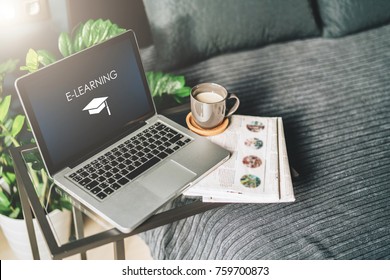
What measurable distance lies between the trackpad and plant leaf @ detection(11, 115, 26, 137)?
464mm

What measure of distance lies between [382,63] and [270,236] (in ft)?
2.95

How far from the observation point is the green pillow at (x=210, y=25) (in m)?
1.42

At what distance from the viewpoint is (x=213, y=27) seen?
1450mm

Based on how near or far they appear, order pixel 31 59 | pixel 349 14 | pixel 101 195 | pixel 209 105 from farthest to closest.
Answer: pixel 349 14
pixel 31 59
pixel 209 105
pixel 101 195

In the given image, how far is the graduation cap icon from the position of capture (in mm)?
945

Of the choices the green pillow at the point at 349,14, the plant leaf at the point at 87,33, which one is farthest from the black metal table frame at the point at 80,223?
the green pillow at the point at 349,14

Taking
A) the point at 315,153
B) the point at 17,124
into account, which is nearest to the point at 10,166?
the point at 17,124

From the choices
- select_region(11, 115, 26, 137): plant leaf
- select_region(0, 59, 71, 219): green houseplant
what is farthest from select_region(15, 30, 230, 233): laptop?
select_region(11, 115, 26, 137): plant leaf

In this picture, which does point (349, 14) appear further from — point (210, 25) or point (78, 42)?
point (78, 42)

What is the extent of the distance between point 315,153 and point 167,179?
0.48m

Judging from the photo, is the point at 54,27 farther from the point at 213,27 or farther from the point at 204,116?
the point at 204,116

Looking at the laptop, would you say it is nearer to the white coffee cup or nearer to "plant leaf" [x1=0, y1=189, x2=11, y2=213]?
the white coffee cup

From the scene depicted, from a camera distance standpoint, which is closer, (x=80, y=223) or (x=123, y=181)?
(x=123, y=181)

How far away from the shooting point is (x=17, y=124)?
1.16m
